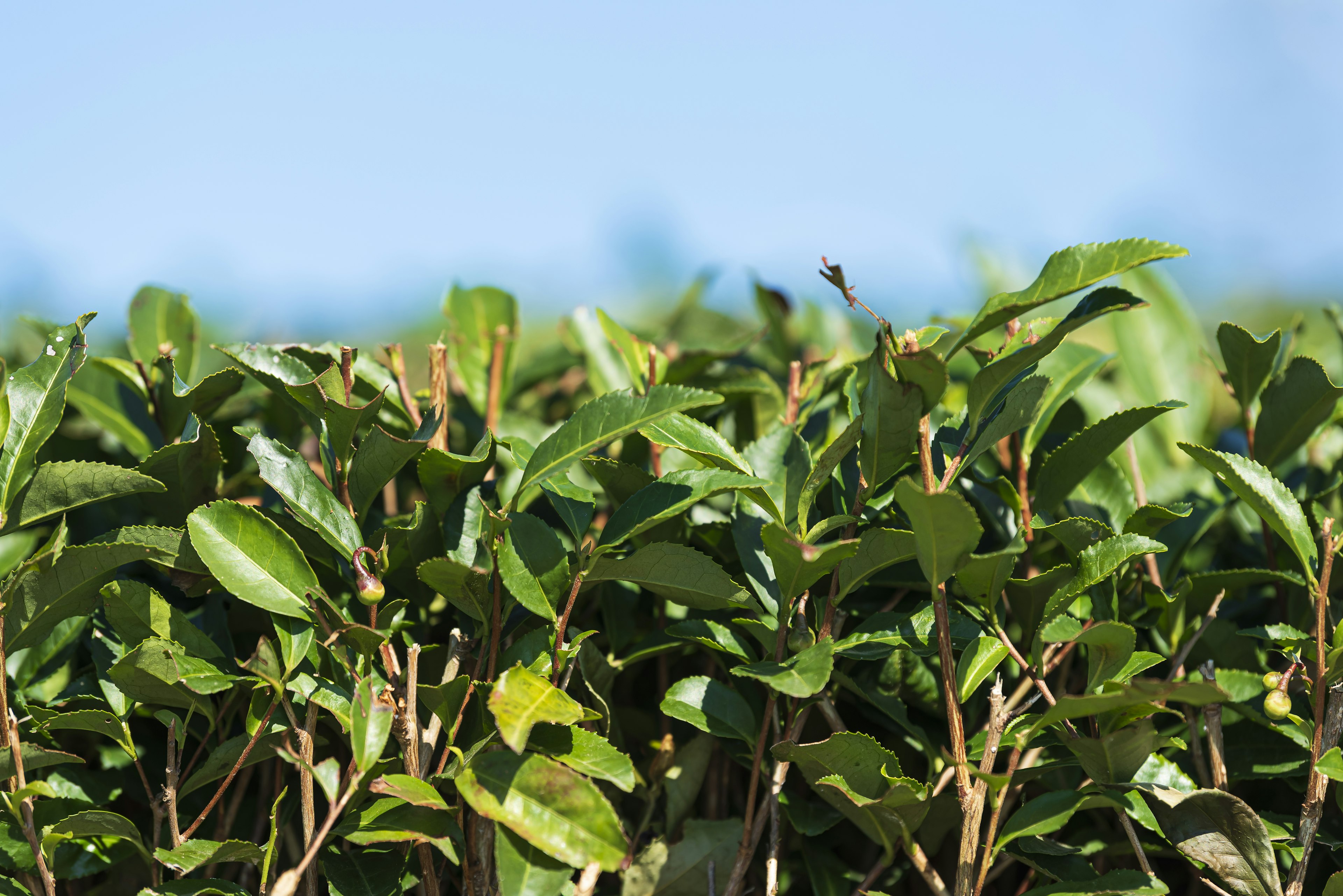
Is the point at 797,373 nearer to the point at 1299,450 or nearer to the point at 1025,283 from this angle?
the point at 1299,450

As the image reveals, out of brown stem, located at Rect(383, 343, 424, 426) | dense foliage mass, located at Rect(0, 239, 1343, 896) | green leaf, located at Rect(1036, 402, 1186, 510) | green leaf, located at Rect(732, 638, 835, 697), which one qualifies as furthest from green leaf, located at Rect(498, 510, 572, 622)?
green leaf, located at Rect(1036, 402, 1186, 510)

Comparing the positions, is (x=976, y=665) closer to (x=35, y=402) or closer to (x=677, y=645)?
(x=677, y=645)

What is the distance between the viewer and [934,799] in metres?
1.20

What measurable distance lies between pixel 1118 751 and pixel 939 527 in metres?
0.37

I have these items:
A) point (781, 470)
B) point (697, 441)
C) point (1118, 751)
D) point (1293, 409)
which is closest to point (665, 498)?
point (697, 441)

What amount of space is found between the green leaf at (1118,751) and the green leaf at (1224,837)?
0.04m

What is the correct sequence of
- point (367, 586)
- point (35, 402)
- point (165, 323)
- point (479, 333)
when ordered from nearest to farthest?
point (367, 586) → point (35, 402) → point (165, 323) → point (479, 333)

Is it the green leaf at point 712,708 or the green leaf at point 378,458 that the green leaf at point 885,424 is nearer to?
the green leaf at point 712,708

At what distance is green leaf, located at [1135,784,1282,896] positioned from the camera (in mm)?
1119

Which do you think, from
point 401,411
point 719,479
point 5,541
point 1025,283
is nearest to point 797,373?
point 719,479

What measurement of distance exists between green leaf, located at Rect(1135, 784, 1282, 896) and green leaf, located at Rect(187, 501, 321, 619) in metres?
0.99

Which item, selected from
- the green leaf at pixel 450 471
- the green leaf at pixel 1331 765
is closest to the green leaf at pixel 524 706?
the green leaf at pixel 450 471

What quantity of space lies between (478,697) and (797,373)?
678 mm

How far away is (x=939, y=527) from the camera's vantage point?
0.96m
